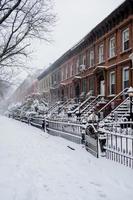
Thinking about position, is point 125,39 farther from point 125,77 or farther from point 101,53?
point 101,53

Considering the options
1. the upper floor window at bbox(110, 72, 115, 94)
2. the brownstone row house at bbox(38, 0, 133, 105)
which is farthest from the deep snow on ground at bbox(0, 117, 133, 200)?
the upper floor window at bbox(110, 72, 115, 94)

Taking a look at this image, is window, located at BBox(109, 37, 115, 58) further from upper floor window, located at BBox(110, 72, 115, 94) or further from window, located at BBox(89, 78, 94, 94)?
window, located at BBox(89, 78, 94, 94)

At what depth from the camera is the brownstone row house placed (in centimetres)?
2062

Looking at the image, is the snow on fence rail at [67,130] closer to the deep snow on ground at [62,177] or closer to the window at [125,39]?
the deep snow on ground at [62,177]

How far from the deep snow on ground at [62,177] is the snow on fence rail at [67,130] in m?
2.53

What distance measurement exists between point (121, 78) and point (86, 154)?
12.5m

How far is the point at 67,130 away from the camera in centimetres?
1453

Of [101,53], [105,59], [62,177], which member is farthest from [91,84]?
[62,177]

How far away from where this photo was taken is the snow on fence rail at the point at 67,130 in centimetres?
1241

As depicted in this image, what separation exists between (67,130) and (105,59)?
11.7 meters

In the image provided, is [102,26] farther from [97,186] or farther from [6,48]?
[97,186]

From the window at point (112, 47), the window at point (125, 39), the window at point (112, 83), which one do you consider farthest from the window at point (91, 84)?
the window at point (125, 39)

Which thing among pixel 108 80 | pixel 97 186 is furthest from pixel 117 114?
pixel 97 186

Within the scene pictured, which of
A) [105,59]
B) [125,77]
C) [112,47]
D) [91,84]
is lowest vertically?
[125,77]
